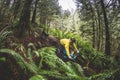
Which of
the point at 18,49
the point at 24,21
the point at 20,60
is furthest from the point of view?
the point at 24,21

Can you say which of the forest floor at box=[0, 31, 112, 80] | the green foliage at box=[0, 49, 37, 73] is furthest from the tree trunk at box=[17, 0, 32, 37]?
the green foliage at box=[0, 49, 37, 73]

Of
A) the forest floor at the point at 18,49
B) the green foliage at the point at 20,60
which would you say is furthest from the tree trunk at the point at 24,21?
the green foliage at the point at 20,60

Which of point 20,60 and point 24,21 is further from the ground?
point 24,21

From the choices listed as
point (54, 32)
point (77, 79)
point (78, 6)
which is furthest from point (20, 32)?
point (78, 6)

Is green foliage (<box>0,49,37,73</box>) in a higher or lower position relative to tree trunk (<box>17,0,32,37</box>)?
lower

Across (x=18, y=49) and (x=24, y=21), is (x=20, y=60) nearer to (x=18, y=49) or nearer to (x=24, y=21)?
(x=18, y=49)

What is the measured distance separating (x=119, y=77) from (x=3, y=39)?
5.78 metres

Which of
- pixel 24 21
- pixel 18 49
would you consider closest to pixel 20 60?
pixel 18 49

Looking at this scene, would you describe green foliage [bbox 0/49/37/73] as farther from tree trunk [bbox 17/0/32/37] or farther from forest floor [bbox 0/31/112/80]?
tree trunk [bbox 17/0/32/37]

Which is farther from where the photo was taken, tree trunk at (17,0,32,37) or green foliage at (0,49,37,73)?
tree trunk at (17,0,32,37)

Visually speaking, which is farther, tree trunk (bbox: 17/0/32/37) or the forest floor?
tree trunk (bbox: 17/0/32/37)

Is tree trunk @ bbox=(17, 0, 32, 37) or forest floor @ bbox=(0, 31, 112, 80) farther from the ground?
tree trunk @ bbox=(17, 0, 32, 37)

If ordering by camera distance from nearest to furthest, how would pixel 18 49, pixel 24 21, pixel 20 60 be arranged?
pixel 20 60 → pixel 18 49 → pixel 24 21

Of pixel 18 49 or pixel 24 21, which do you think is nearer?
pixel 18 49
